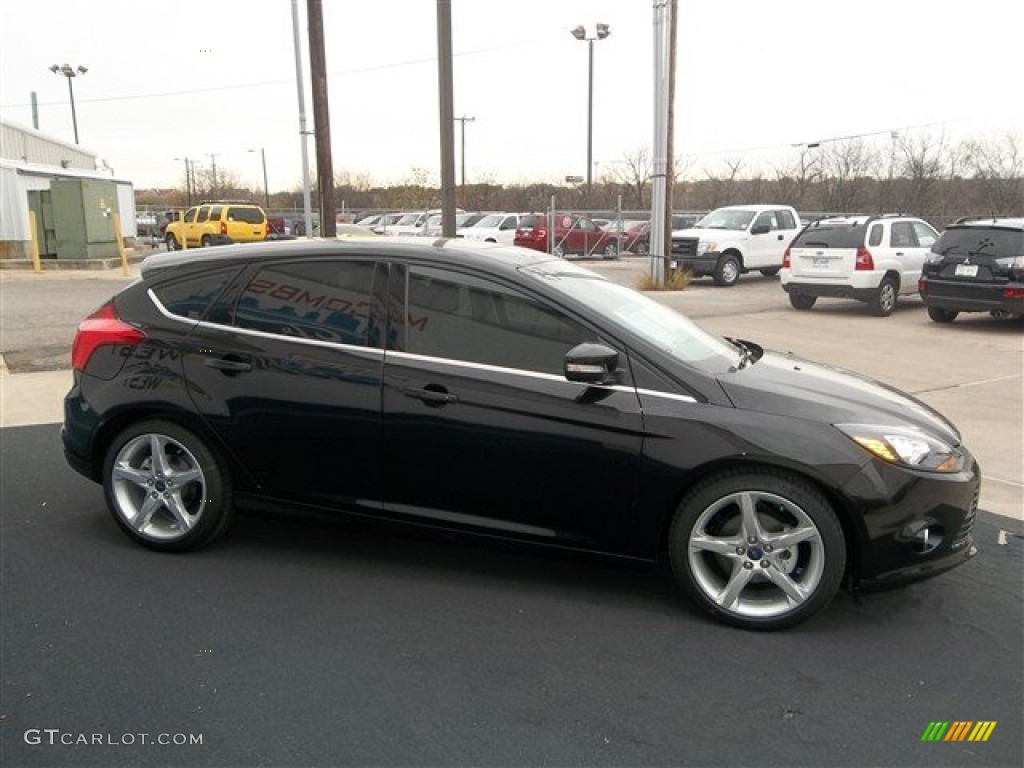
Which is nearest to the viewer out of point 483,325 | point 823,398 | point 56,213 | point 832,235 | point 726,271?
point 823,398

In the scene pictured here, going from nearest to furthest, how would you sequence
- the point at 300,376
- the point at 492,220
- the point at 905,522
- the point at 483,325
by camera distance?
the point at 905,522 < the point at 483,325 < the point at 300,376 < the point at 492,220

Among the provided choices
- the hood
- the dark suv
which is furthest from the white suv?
the hood

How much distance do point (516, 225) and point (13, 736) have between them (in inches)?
1094

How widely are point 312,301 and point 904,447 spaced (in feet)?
8.77

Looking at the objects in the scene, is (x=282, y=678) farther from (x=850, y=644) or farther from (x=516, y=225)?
(x=516, y=225)

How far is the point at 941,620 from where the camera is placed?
3.59 m

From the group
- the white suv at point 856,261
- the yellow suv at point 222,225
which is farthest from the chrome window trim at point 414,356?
the yellow suv at point 222,225

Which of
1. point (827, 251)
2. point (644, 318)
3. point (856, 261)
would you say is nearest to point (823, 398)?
point (644, 318)

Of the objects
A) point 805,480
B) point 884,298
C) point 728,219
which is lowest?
point 884,298

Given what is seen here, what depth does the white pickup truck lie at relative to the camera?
794 inches

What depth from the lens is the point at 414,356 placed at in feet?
12.2

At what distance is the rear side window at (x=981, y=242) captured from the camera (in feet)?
39.5

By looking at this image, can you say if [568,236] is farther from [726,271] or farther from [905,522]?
[905,522]

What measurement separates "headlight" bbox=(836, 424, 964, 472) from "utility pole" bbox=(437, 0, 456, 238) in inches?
386
